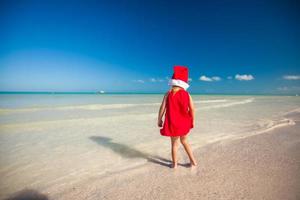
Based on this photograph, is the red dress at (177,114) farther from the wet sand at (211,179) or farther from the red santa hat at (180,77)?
the wet sand at (211,179)

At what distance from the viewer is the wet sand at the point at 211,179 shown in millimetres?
2225

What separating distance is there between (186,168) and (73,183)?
177cm

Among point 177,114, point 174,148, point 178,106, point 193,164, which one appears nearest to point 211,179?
point 193,164

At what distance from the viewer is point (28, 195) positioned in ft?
7.54

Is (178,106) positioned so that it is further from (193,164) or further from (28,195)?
(28,195)

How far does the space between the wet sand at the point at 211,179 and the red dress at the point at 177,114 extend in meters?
0.66

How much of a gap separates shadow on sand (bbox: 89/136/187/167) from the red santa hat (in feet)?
4.75

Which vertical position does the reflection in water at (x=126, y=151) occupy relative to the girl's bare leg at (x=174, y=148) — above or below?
below

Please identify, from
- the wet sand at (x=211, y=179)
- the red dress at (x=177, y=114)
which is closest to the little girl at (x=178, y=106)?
the red dress at (x=177, y=114)

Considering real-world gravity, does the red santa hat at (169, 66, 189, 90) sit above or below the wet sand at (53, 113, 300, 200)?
above

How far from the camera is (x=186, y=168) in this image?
3010 mm

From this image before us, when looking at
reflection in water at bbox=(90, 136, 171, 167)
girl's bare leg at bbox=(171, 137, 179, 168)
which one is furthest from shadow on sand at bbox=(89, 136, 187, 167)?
girl's bare leg at bbox=(171, 137, 179, 168)

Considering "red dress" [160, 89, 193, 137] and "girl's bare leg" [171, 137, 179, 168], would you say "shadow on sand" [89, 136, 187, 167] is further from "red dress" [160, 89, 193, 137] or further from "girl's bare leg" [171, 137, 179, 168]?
"red dress" [160, 89, 193, 137]

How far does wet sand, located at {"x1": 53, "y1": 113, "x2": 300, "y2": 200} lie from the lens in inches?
87.6
